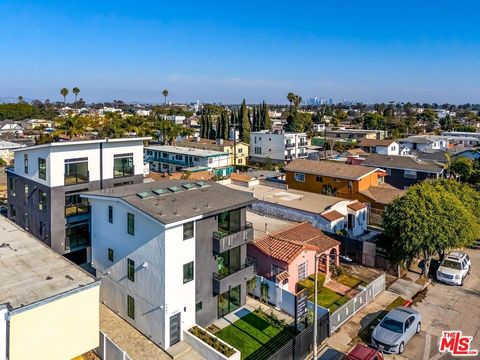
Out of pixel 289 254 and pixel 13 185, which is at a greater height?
pixel 13 185

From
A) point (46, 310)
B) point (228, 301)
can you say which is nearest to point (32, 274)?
point (46, 310)

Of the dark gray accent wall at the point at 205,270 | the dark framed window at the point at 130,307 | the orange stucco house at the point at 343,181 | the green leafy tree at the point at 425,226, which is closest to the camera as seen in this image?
the dark gray accent wall at the point at 205,270

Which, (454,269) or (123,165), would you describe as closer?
(454,269)

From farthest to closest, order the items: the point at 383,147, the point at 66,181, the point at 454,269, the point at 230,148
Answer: the point at 230,148, the point at 383,147, the point at 454,269, the point at 66,181

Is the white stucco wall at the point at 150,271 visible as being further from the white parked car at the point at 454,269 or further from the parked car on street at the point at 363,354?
the white parked car at the point at 454,269

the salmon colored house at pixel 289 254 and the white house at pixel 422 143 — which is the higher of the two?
the white house at pixel 422 143

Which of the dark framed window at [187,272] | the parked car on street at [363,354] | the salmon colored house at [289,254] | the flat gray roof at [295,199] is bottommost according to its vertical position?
the parked car on street at [363,354]

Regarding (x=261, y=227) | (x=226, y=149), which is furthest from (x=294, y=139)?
(x=261, y=227)

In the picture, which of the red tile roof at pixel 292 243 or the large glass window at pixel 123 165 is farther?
the large glass window at pixel 123 165

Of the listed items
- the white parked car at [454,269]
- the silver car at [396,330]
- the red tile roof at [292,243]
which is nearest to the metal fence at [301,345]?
the silver car at [396,330]

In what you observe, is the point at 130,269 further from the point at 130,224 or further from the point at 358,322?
the point at 358,322
